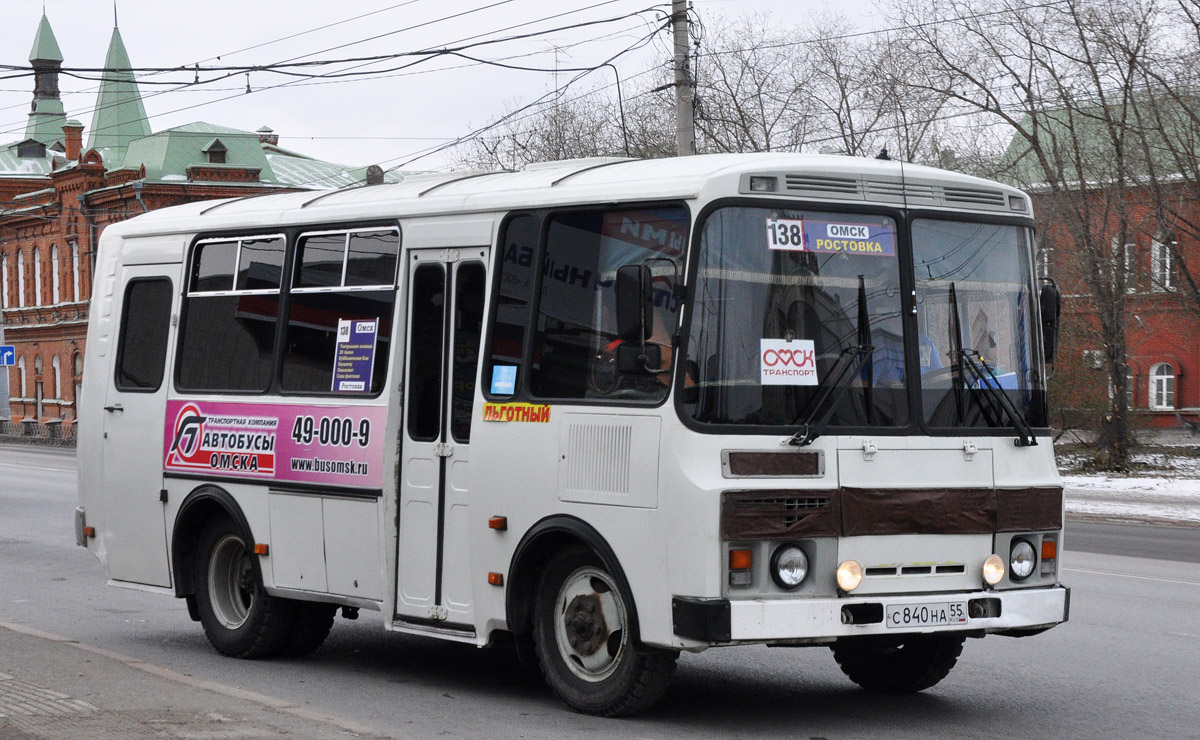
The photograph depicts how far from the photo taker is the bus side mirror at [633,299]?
753cm

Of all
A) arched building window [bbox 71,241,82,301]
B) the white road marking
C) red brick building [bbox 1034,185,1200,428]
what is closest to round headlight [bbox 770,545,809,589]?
the white road marking

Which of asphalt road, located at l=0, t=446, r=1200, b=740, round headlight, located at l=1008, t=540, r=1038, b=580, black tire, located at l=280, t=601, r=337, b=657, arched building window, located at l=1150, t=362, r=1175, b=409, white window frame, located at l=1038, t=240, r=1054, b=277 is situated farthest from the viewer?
arched building window, located at l=1150, t=362, r=1175, b=409

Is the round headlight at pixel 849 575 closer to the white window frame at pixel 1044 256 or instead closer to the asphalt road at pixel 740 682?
the asphalt road at pixel 740 682

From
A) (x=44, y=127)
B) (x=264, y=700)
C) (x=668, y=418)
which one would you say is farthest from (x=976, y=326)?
(x=44, y=127)

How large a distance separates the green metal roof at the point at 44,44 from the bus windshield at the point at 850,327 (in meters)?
86.6

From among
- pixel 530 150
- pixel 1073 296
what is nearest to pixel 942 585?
pixel 1073 296

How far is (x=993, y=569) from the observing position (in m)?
8.00

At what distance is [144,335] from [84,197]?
59.9m

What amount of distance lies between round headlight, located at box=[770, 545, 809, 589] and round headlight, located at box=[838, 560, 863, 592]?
0.58ft

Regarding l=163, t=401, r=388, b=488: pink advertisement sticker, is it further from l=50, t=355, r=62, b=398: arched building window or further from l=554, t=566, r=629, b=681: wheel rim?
l=50, t=355, r=62, b=398: arched building window

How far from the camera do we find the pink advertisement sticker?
939 centimetres

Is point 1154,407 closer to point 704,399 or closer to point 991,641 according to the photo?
point 991,641

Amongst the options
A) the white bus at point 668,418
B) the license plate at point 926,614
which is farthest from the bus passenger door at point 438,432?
the license plate at point 926,614

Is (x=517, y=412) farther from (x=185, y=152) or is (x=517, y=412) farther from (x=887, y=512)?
(x=185, y=152)
